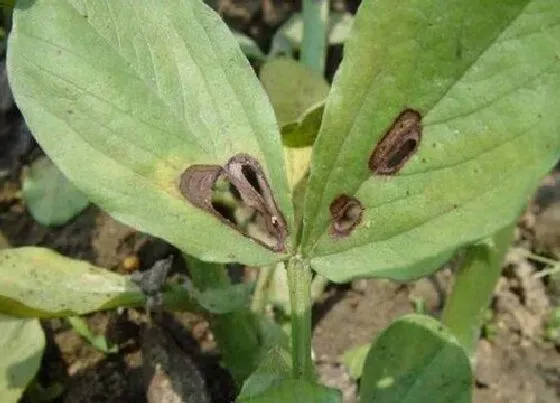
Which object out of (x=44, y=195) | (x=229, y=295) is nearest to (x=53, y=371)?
(x=44, y=195)

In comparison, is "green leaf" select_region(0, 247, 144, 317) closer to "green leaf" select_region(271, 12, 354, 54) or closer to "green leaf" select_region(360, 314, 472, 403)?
"green leaf" select_region(360, 314, 472, 403)

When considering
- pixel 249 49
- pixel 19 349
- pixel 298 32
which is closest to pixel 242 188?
pixel 19 349

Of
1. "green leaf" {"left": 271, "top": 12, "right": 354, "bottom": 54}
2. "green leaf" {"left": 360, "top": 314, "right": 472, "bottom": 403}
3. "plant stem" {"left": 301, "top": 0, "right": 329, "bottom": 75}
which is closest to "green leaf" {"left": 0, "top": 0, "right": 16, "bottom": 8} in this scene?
"green leaf" {"left": 360, "top": 314, "right": 472, "bottom": 403}

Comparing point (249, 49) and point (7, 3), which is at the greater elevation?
point (7, 3)

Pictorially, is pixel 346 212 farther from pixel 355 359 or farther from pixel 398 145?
pixel 355 359

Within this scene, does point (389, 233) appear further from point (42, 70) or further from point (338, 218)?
point (42, 70)

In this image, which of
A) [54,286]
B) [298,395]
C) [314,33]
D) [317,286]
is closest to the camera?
[298,395]

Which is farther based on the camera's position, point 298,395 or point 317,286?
point 317,286
